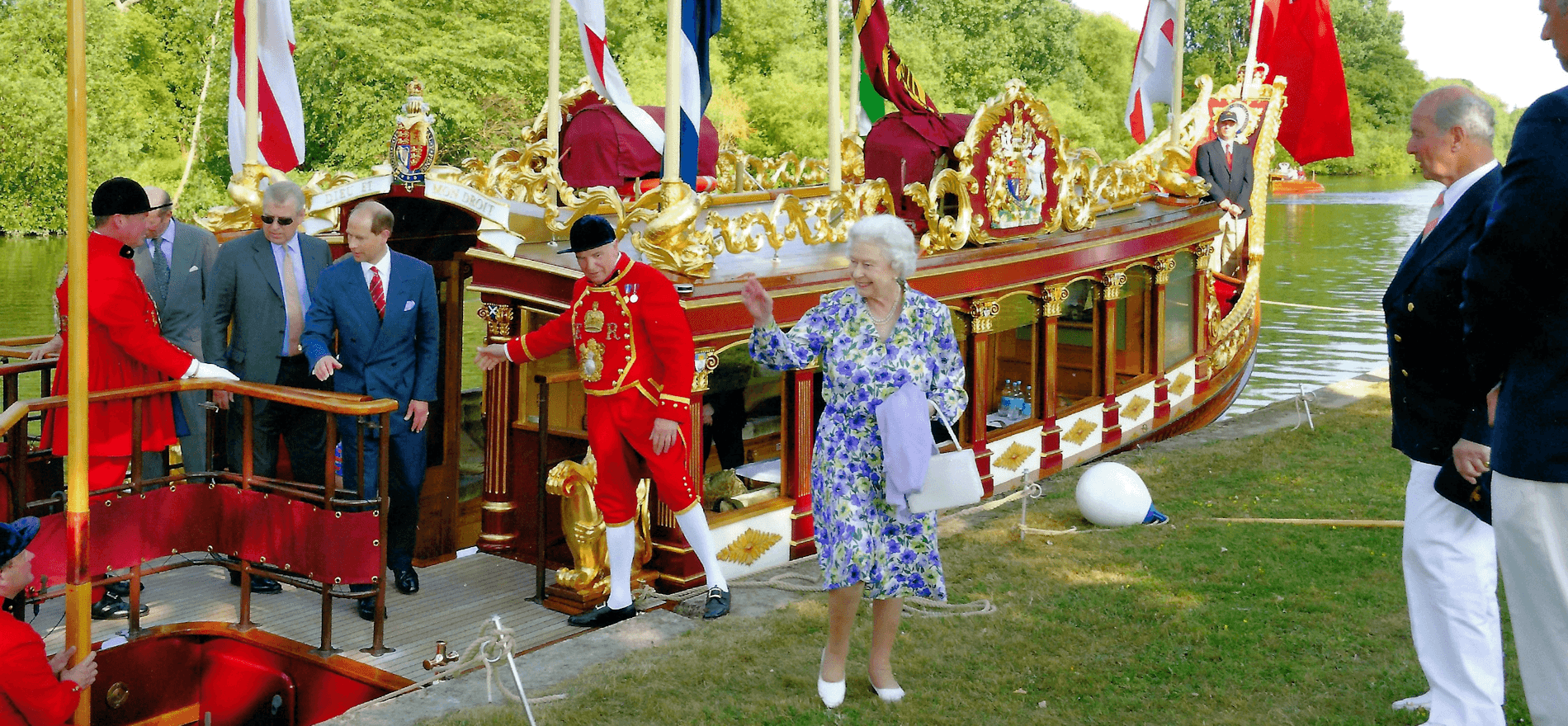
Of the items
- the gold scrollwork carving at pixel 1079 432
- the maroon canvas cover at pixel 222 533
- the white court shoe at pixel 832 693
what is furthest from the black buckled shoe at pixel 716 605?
the gold scrollwork carving at pixel 1079 432

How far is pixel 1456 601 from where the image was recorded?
13.0ft

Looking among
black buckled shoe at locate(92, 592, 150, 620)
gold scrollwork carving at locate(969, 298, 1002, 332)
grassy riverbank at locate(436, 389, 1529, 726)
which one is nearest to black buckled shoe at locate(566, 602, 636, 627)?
grassy riverbank at locate(436, 389, 1529, 726)

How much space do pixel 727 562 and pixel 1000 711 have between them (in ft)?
7.01

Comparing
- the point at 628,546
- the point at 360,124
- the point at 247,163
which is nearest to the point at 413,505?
the point at 628,546

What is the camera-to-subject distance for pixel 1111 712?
15.1ft

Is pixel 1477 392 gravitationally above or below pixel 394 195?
below

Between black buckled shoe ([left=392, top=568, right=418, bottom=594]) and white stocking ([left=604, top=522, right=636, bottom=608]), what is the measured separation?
3.35ft

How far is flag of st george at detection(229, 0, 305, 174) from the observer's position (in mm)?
7625

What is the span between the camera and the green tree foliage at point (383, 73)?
103 ft

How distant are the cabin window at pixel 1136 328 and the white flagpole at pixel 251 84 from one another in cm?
623

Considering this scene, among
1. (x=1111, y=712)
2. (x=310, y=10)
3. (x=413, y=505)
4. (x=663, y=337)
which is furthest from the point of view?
(x=310, y=10)

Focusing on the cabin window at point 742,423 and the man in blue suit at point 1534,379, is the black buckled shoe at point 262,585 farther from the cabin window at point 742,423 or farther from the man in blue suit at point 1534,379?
the man in blue suit at point 1534,379

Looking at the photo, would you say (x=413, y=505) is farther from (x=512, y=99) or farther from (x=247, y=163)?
(x=512, y=99)

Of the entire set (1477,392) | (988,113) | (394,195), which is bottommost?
(1477,392)
